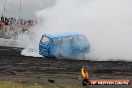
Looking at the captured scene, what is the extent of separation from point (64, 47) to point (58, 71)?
7.32 m

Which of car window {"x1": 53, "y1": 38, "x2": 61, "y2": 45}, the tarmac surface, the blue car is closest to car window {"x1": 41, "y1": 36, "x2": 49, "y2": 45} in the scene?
the blue car

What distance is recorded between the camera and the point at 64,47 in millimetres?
27250

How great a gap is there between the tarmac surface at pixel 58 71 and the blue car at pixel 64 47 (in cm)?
276

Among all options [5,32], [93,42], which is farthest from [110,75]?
[5,32]

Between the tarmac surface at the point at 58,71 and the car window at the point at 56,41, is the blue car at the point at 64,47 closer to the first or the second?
the car window at the point at 56,41

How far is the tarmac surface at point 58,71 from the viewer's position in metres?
17.4

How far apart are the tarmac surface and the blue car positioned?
2759mm

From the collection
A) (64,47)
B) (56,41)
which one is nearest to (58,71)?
(64,47)

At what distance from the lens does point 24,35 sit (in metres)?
40.5

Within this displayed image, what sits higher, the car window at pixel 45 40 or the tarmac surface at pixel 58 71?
the car window at pixel 45 40

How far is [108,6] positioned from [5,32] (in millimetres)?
12332

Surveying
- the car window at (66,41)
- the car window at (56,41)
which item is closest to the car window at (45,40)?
the car window at (56,41)

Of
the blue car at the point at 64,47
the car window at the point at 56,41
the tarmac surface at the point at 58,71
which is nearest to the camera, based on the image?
the tarmac surface at the point at 58,71

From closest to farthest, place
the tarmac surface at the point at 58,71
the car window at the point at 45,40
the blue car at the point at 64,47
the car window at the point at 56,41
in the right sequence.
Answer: the tarmac surface at the point at 58,71
the blue car at the point at 64,47
the car window at the point at 56,41
the car window at the point at 45,40
